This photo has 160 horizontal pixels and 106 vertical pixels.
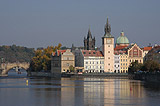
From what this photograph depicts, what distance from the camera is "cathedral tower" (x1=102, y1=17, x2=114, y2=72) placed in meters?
175

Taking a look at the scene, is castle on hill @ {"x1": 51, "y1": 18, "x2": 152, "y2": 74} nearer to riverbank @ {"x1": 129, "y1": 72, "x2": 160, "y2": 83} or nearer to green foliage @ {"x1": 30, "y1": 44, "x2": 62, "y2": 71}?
green foliage @ {"x1": 30, "y1": 44, "x2": 62, "y2": 71}

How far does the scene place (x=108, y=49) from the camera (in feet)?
573

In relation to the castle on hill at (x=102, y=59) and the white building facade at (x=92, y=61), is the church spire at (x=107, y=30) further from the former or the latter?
the white building facade at (x=92, y=61)

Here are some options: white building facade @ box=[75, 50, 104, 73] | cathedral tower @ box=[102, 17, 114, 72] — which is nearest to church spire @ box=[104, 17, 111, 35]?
cathedral tower @ box=[102, 17, 114, 72]

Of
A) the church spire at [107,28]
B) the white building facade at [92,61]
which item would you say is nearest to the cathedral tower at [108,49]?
the church spire at [107,28]

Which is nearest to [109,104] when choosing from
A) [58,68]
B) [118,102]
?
[118,102]

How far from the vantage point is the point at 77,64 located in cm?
18625

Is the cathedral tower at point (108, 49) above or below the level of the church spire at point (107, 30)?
below

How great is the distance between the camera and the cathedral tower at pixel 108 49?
175 m

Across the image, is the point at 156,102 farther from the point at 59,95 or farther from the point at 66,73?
the point at 66,73

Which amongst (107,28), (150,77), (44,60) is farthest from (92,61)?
(150,77)

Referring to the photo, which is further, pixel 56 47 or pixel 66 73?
pixel 56 47

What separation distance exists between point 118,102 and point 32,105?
1141 cm

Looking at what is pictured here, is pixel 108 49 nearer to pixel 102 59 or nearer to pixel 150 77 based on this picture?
pixel 102 59
